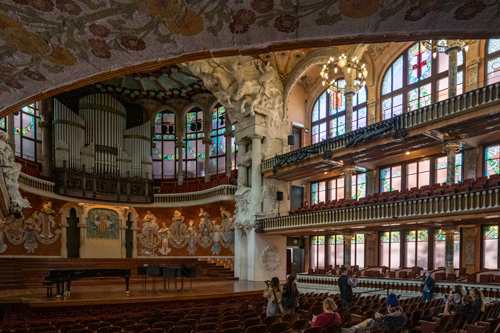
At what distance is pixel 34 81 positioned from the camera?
13.6 ft

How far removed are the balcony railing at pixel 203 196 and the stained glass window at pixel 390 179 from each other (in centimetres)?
842

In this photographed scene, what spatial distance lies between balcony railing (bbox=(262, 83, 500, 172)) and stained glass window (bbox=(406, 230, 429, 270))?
5.70m

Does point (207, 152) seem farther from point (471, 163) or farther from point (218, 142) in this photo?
point (471, 163)

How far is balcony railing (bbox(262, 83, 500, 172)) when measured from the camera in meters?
13.3

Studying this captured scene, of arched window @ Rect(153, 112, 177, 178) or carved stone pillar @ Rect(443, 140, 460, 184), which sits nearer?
carved stone pillar @ Rect(443, 140, 460, 184)

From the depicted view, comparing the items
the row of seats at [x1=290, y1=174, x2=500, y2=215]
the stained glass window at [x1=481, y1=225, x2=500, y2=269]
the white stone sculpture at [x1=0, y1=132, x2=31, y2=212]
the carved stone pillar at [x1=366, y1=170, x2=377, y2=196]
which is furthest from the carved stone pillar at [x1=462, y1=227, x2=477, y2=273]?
the white stone sculpture at [x1=0, y1=132, x2=31, y2=212]

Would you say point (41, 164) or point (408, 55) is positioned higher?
point (408, 55)

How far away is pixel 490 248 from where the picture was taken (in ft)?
52.9

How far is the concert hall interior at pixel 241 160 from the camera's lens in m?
3.26

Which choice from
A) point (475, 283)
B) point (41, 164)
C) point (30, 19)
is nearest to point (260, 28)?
point (30, 19)

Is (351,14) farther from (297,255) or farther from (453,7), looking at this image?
(297,255)

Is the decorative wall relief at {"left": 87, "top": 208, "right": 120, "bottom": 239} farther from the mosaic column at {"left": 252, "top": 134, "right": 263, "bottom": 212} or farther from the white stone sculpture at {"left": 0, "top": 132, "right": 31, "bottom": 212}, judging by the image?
the white stone sculpture at {"left": 0, "top": 132, "right": 31, "bottom": 212}

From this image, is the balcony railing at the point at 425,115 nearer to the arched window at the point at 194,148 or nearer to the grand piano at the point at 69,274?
the arched window at the point at 194,148

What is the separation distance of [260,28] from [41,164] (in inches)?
883
